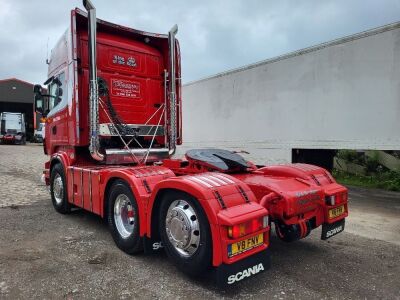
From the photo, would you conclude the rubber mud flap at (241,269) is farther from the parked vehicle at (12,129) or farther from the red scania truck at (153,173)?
the parked vehicle at (12,129)

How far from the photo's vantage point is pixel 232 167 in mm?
4500

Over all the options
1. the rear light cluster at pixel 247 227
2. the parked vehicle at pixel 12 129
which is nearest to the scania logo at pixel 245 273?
the rear light cluster at pixel 247 227

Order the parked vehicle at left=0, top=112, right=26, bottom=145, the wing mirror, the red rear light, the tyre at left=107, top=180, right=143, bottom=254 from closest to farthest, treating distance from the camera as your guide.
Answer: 1. the red rear light
2. the tyre at left=107, top=180, right=143, bottom=254
3. the wing mirror
4. the parked vehicle at left=0, top=112, right=26, bottom=145

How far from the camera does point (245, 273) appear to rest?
312cm

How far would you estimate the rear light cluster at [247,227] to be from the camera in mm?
2967

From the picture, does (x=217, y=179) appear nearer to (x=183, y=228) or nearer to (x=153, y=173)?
(x=183, y=228)

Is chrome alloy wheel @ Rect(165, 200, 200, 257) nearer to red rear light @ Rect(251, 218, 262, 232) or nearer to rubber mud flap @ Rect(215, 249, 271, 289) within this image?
rubber mud flap @ Rect(215, 249, 271, 289)

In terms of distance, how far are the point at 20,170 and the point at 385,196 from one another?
11358mm

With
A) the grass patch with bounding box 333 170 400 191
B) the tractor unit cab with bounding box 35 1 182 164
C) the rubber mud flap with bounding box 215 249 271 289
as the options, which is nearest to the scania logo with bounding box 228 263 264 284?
the rubber mud flap with bounding box 215 249 271 289

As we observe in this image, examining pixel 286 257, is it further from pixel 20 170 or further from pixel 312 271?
pixel 20 170

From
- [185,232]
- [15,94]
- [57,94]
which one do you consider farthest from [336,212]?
[15,94]

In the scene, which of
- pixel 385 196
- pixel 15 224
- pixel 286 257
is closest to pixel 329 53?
pixel 385 196

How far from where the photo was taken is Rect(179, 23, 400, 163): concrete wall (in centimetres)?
705

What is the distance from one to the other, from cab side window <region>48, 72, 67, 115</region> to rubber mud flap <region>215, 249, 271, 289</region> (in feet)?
13.7
